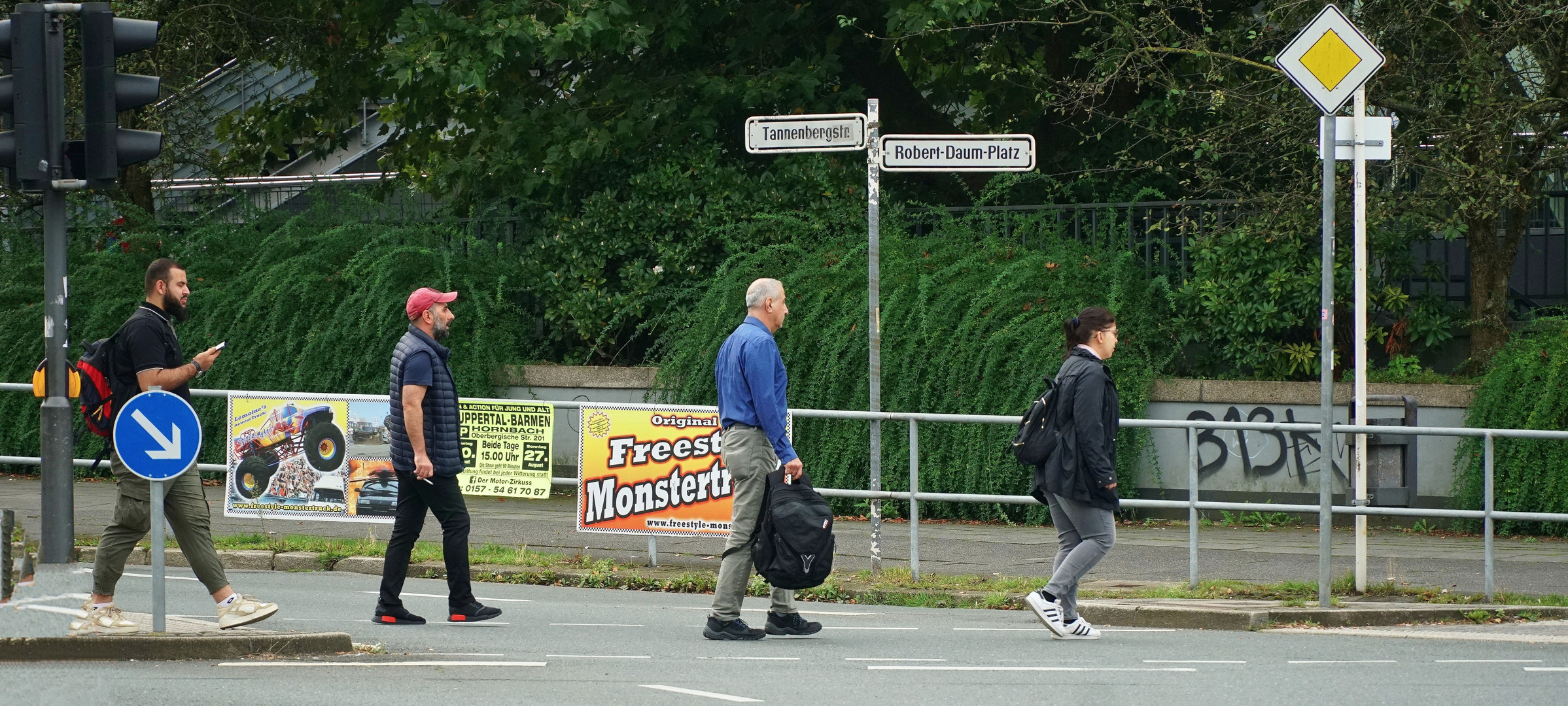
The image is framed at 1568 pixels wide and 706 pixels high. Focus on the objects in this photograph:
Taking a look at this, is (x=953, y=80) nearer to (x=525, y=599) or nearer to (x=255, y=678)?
(x=525, y=599)

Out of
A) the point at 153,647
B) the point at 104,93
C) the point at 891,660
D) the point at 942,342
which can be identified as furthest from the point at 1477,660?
the point at 104,93

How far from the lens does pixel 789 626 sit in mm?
8219

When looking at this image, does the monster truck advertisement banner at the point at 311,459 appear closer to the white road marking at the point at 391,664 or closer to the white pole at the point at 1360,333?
the white road marking at the point at 391,664

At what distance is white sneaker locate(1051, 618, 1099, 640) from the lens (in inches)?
323

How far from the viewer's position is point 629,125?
1534 centimetres

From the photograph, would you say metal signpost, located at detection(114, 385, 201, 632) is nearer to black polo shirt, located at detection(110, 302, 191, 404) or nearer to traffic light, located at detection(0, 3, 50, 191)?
black polo shirt, located at detection(110, 302, 191, 404)

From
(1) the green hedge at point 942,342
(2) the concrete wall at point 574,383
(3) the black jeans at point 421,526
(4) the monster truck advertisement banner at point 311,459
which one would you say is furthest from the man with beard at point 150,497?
(2) the concrete wall at point 574,383

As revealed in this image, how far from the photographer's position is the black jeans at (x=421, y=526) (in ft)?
27.8

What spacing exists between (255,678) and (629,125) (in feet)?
30.1

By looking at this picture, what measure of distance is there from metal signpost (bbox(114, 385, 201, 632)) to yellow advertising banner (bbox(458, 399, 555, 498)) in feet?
12.1

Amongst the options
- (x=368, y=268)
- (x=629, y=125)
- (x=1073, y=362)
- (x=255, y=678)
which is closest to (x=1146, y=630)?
(x=1073, y=362)

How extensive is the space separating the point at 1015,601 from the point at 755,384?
2562 millimetres

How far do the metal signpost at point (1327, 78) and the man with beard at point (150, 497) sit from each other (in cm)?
550

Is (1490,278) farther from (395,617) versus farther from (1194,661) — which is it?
(395,617)
